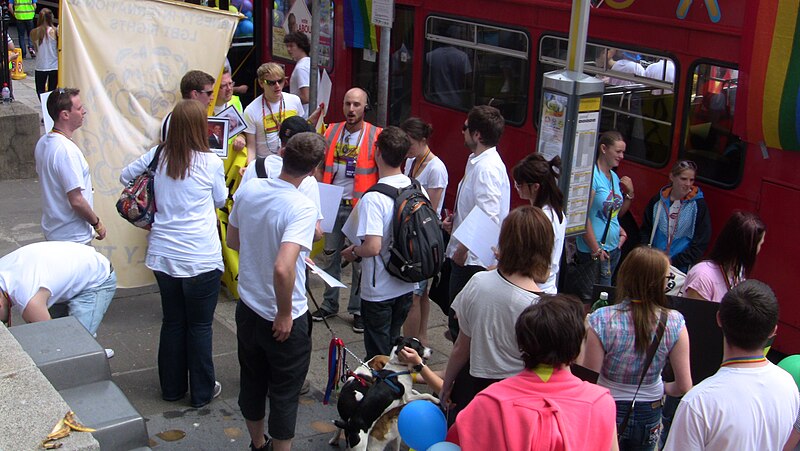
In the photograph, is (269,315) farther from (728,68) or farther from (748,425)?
(728,68)

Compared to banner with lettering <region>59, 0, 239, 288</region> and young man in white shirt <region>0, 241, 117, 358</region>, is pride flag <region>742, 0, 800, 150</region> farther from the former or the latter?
young man in white shirt <region>0, 241, 117, 358</region>

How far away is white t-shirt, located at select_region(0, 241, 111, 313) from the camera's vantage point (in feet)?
14.6

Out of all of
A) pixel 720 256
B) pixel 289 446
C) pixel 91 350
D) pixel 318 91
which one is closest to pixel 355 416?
pixel 289 446

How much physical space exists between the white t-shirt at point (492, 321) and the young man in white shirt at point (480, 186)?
1.73 meters

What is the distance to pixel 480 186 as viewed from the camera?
553 cm

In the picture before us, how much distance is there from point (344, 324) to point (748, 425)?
433 centimetres

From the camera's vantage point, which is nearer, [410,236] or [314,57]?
[410,236]

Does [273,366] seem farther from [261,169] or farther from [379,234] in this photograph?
[261,169]

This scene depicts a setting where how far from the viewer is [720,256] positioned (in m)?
4.43

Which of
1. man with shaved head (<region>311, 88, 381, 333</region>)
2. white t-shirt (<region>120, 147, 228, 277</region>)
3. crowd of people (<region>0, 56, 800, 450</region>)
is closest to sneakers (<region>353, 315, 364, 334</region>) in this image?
man with shaved head (<region>311, 88, 381, 333</region>)

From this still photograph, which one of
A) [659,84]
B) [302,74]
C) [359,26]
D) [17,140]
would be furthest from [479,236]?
[17,140]

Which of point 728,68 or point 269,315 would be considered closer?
point 269,315

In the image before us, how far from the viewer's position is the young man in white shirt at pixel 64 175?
5.38m

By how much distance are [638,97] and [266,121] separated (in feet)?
10.0
